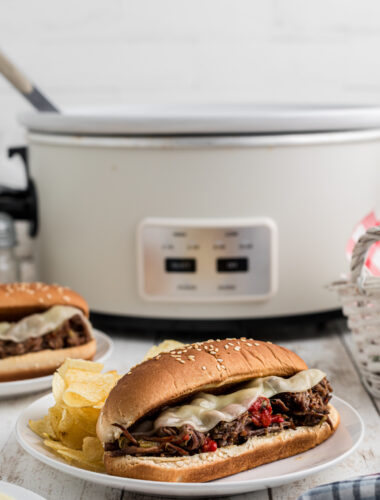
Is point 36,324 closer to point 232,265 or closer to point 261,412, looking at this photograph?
point 232,265

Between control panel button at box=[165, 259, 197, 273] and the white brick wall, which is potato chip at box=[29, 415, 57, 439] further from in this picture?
the white brick wall

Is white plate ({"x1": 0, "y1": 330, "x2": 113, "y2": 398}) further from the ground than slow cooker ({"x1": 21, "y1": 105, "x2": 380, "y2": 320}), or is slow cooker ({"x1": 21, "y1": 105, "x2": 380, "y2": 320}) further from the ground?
slow cooker ({"x1": 21, "y1": 105, "x2": 380, "y2": 320})

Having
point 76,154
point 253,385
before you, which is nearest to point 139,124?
point 76,154

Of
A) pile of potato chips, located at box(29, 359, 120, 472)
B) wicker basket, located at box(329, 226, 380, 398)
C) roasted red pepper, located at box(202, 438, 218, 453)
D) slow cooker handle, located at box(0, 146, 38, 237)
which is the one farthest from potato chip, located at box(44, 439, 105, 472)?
slow cooker handle, located at box(0, 146, 38, 237)

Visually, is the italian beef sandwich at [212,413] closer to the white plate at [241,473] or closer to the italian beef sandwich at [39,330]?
the white plate at [241,473]

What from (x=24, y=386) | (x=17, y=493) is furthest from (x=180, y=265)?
(x=17, y=493)
